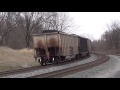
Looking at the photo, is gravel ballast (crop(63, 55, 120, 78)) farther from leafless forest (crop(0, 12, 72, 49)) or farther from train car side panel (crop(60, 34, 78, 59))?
leafless forest (crop(0, 12, 72, 49))

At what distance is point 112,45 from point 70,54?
59.4m

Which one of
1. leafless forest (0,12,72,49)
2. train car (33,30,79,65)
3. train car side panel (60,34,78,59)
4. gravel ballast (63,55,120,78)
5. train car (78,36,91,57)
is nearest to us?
gravel ballast (63,55,120,78)

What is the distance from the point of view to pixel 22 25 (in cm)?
6028

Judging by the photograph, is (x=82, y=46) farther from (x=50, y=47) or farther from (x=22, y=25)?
(x=22, y=25)

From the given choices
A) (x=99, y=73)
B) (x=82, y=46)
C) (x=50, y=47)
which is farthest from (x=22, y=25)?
(x=99, y=73)

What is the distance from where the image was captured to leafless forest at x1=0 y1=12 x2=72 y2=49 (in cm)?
5731

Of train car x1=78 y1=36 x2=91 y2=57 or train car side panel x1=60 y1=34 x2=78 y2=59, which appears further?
train car x1=78 y1=36 x2=91 y2=57

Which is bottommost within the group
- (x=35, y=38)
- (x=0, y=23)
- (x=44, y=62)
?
(x=44, y=62)

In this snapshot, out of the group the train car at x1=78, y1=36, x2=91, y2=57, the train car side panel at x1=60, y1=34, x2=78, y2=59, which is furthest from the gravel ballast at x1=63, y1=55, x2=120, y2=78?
the train car at x1=78, y1=36, x2=91, y2=57

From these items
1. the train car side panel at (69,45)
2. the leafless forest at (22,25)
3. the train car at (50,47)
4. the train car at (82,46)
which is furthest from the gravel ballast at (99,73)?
the leafless forest at (22,25)

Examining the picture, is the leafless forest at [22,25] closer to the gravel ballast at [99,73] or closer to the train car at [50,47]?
the train car at [50,47]
